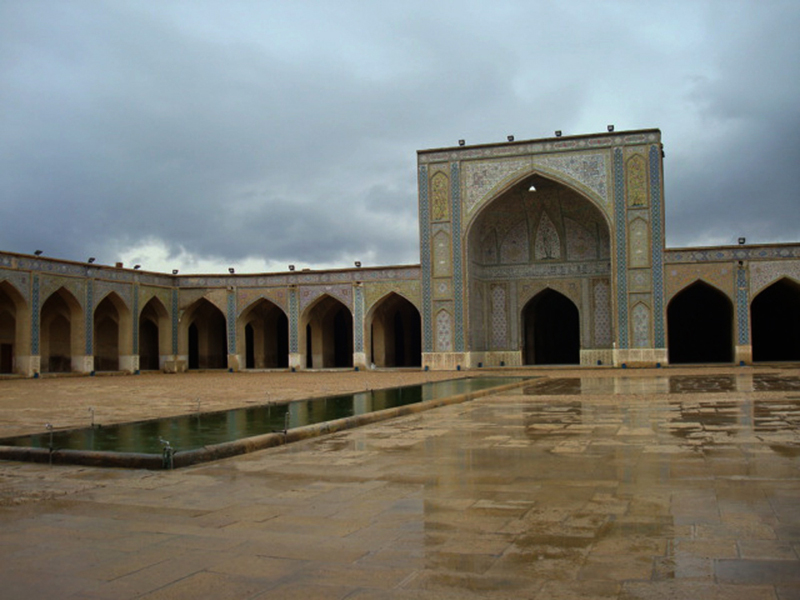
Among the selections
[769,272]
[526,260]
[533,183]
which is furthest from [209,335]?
[769,272]

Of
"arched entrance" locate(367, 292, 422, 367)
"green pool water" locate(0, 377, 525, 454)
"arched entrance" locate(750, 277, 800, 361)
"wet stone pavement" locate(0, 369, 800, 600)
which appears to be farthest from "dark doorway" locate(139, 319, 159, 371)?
"wet stone pavement" locate(0, 369, 800, 600)

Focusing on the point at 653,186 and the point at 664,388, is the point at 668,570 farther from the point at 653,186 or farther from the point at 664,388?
the point at 653,186

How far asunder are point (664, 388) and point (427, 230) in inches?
491

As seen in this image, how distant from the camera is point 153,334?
90.2ft

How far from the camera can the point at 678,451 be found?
15.5ft

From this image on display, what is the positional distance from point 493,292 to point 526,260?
141 centimetres

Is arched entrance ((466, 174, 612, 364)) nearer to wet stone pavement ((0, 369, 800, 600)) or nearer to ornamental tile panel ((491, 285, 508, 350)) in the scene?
ornamental tile panel ((491, 285, 508, 350))

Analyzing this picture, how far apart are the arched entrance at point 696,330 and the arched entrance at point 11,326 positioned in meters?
19.6

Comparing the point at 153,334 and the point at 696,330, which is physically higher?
the point at 153,334

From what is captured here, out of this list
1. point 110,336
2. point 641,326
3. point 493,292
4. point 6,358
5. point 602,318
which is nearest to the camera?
point 641,326

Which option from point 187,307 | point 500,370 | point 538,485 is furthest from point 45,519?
point 187,307

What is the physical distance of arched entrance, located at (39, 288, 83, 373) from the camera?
74.1 feet

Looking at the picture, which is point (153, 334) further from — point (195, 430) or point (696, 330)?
point (195, 430)

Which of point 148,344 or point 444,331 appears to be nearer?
point 444,331
